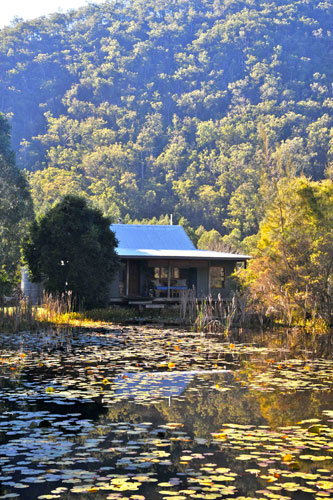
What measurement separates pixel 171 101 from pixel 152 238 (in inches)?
3017

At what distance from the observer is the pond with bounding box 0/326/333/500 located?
5988 millimetres

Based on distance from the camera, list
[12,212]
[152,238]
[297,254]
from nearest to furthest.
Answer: [297,254] < [152,238] < [12,212]

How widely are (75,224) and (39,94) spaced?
8781 cm

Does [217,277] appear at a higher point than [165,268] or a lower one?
lower

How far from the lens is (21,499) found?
5582 millimetres

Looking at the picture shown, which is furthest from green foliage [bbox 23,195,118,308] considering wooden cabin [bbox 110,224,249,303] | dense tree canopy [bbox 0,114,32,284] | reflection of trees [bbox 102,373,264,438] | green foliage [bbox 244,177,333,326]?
reflection of trees [bbox 102,373,264,438]

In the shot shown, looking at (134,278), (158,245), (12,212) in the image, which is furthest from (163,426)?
(12,212)

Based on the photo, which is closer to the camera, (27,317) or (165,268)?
(27,317)

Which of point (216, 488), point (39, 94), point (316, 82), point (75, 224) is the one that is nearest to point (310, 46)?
point (316, 82)

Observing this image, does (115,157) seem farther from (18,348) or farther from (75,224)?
(18,348)

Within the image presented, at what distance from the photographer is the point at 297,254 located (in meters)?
25.0

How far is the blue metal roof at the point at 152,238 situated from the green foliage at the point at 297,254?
8181 millimetres

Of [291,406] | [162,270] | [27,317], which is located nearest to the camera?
[291,406]

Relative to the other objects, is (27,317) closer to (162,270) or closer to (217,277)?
(162,270)
